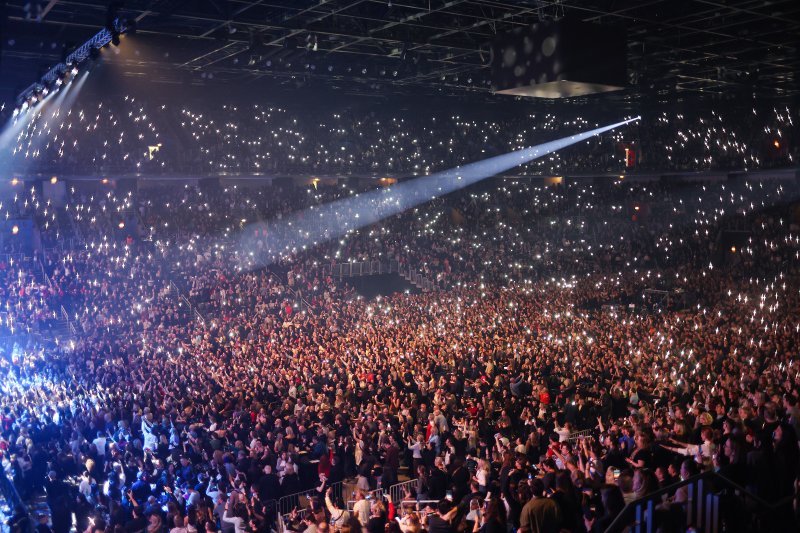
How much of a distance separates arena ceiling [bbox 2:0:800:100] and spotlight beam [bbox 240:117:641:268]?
6.29 m

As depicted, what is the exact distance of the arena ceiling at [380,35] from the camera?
1484 centimetres

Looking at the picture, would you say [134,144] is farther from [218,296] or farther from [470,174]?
[470,174]

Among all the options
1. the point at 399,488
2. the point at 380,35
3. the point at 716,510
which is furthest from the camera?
the point at 380,35

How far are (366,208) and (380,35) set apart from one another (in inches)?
628

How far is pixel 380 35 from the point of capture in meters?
17.6

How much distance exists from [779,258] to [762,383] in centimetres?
1818

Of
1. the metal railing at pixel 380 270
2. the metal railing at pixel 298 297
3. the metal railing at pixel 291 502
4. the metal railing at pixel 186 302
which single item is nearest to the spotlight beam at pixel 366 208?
the metal railing at pixel 298 297

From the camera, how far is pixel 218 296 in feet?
73.1

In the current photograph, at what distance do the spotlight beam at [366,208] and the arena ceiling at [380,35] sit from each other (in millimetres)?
6291

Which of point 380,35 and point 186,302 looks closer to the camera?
point 380,35

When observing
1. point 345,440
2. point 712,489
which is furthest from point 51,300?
point 712,489

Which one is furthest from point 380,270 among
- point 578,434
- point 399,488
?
point 399,488

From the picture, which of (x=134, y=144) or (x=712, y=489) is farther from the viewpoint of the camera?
(x=134, y=144)

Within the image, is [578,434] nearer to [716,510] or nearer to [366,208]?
[716,510]
